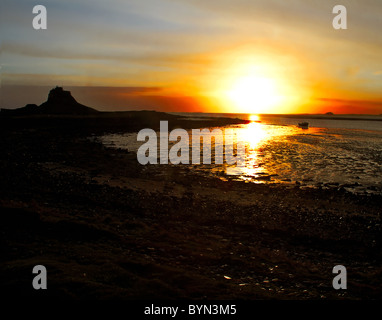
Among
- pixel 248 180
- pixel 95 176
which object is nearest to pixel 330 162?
pixel 248 180

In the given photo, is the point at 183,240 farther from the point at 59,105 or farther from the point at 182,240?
the point at 59,105

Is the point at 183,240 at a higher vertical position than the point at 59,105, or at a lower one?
lower

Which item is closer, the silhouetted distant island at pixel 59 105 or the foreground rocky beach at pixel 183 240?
the foreground rocky beach at pixel 183 240

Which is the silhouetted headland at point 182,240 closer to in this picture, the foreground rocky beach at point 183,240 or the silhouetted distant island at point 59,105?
the foreground rocky beach at point 183,240

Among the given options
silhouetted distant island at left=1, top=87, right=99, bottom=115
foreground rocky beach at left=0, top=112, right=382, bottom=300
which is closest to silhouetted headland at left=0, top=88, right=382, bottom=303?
foreground rocky beach at left=0, top=112, right=382, bottom=300

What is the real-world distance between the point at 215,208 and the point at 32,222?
23.8 ft

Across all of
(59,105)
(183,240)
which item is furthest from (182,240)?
(59,105)

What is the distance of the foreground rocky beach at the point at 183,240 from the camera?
643cm

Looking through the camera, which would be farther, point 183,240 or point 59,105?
point 59,105

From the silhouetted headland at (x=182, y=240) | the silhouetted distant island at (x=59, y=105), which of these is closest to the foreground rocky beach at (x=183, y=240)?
the silhouetted headland at (x=182, y=240)

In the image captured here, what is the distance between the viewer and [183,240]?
9250 millimetres

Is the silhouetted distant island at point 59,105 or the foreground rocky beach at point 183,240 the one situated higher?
the silhouetted distant island at point 59,105
